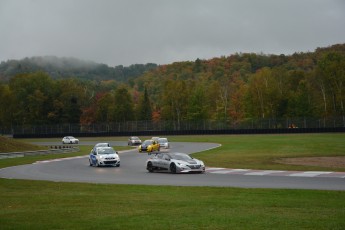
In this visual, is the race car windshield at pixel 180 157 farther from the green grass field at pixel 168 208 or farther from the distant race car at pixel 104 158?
the green grass field at pixel 168 208

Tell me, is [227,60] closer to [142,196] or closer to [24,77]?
[24,77]

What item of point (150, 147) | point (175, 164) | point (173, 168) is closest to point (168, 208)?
point (175, 164)

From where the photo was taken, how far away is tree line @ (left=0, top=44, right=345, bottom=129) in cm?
11344

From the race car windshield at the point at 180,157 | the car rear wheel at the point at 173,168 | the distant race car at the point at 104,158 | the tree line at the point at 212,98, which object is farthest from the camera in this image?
the tree line at the point at 212,98

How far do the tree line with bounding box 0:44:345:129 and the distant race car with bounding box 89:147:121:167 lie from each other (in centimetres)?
6108

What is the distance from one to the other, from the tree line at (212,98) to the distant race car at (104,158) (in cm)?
6108

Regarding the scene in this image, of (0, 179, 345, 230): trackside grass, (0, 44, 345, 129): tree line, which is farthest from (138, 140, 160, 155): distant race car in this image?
(0, 44, 345, 129): tree line

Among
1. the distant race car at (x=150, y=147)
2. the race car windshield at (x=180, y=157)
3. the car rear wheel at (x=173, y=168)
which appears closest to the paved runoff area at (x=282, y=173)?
the race car windshield at (x=180, y=157)

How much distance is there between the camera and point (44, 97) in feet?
458

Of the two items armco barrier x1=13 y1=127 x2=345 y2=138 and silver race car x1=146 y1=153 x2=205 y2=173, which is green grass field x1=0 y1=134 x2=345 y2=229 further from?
armco barrier x1=13 y1=127 x2=345 y2=138

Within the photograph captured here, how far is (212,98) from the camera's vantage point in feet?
461

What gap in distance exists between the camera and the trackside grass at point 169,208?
1084 cm

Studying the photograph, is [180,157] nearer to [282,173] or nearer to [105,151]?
[282,173]

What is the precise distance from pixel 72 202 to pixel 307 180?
442 inches
